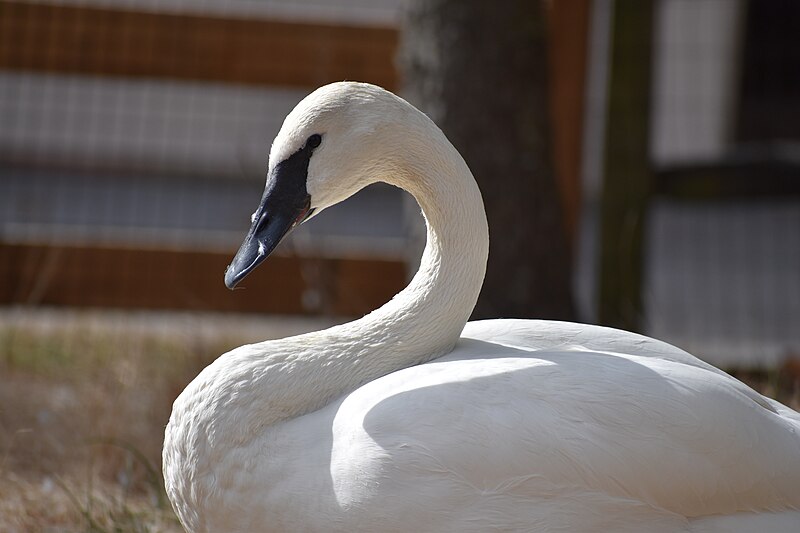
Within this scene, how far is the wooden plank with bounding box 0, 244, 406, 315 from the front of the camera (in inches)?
182

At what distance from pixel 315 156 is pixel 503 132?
186 cm

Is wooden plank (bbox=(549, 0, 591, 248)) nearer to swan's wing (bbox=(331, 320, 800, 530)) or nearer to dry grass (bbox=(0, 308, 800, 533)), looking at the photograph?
dry grass (bbox=(0, 308, 800, 533))

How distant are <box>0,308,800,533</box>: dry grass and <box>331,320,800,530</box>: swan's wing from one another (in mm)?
923

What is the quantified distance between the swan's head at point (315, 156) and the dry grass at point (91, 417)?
89cm

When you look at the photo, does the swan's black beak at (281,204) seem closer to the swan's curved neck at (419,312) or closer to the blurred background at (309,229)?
the swan's curved neck at (419,312)

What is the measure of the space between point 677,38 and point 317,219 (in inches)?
202

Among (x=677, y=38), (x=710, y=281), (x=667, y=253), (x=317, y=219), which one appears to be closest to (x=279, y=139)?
(x=317, y=219)

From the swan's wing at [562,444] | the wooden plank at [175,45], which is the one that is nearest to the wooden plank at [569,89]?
the wooden plank at [175,45]

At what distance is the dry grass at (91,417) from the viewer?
3070 millimetres

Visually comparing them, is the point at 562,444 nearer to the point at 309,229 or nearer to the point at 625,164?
the point at 625,164

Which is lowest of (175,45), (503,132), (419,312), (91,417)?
(91,417)

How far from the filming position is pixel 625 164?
14.2 feet

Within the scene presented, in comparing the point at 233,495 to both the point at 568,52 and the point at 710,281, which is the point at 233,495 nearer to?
the point at 568,52

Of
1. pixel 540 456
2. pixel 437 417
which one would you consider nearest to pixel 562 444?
pixel 540 456
